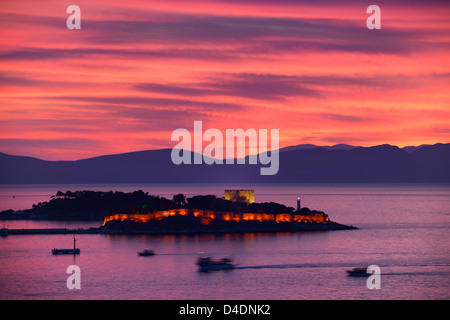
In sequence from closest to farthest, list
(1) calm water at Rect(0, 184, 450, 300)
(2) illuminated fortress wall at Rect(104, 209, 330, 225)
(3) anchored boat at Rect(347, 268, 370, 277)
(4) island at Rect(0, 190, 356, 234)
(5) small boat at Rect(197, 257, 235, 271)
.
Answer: (1) calm water at Rect(0, 184, 450, 300) → (3) anchored boat at Rect(347, 268, 370, 277) → (5) small boat at Rect(197, 257, 235, 271) → (4) island at Rect(0, 190, 356, 234) → (2) illuminated fortress wall at Rect(104, 209, 330, 225)

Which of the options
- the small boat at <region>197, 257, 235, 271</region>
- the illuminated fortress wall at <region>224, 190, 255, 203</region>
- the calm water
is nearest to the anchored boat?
the calm water

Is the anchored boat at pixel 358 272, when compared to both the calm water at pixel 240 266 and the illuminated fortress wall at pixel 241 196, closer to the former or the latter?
the calm water at pixel 240 266

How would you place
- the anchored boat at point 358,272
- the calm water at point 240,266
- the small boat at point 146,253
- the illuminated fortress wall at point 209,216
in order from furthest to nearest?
the illuminated fortress wall at point 209,216
the small boat at point 146,253
the anchored boat at point 358,272
the calm water at point 240,266

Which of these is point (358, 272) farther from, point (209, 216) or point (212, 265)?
point (209, 216)

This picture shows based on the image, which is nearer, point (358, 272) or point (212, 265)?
point (358, 272)

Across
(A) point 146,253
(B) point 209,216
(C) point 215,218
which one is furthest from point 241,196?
(A) point 146,253

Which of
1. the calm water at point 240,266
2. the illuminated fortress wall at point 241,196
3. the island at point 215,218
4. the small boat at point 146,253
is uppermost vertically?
the illuminated fortress wall at point 241,196

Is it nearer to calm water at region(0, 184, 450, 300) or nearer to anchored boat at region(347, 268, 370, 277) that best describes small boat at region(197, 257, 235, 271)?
calm water at region(0, 184, 450, 300)

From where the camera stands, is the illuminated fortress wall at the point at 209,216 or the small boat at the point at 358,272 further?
the illuminated fortress wall at the point at 209,216

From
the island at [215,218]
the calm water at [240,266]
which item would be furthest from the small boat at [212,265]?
the island at [215,218]

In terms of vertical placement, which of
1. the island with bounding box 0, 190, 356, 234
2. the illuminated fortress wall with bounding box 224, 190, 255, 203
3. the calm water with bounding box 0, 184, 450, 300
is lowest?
the calm water with bounding box 0, 184, 450, 300
